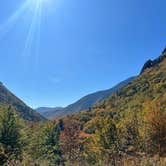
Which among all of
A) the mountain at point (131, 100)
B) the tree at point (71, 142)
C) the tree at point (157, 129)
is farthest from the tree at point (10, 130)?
the mountain at point (131, 100)

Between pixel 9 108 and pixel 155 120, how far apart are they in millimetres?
12228

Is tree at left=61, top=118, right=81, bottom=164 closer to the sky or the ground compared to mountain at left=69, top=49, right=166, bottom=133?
closer to the ground

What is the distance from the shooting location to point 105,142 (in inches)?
1156

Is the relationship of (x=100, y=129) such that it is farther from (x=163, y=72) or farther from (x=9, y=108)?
(x=163, y=72)

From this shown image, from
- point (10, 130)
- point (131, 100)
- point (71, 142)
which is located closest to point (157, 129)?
point (71, 142)

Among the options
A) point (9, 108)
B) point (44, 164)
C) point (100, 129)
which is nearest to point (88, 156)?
point (100, 129)

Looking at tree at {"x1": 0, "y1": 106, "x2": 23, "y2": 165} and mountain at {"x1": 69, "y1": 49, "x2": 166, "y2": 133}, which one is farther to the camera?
mountain at {"x1": 69, "y1": 49, "x2": 166, "y2": 133}

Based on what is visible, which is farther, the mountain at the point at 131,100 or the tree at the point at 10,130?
the mountain at the point at 131,100

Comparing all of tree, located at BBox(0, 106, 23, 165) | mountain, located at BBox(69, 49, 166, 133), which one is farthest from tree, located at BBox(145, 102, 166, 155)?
mountain, located at BBox(69, 49, 166, 133)

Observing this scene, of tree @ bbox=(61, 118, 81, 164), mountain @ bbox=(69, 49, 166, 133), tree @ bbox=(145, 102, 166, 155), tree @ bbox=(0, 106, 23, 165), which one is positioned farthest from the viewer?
mountain @ bbox=(69, 49, 166, 133)

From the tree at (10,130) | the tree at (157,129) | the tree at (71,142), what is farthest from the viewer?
the tree at (157,129)

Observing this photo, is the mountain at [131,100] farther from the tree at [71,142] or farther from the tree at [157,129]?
the tree at [71,142]

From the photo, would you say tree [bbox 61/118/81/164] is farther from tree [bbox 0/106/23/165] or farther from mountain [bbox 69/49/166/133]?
mountain [bbox 69/49/166/133]

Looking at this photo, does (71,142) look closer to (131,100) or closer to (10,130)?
(10,130)
